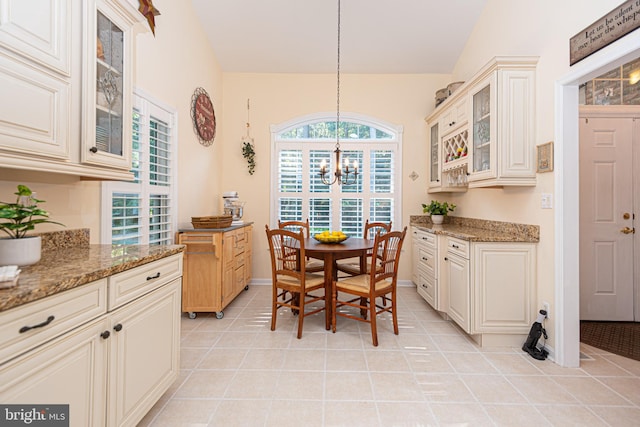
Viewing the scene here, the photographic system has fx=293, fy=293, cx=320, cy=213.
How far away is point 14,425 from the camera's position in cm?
90

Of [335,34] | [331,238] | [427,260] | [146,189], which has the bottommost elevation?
[427,260]

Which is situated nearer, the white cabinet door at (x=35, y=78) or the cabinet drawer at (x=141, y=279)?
the white cabinet door at (x=35, y=78)

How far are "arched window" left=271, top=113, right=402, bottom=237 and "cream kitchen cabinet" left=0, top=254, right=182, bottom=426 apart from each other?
2958 millimetres

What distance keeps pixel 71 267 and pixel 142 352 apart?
0.54 meters

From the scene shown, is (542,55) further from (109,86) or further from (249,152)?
(249,152)

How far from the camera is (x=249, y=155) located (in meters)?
4.45

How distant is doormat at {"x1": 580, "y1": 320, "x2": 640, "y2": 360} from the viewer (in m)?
2.49

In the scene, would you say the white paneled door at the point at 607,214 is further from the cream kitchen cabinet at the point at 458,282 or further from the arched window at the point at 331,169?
the arched window at the point at 331,169

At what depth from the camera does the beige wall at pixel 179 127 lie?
1730 mm

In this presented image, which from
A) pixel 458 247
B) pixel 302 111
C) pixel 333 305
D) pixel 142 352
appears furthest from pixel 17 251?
pixel 302 111

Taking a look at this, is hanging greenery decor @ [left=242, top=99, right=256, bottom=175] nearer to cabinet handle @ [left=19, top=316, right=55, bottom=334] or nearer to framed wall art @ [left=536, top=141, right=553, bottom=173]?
framed wall art @ [left=536, top=141, right=553, bottom=173]

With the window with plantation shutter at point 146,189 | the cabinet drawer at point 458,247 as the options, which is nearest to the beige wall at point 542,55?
the cabinet drawer at point 458,247

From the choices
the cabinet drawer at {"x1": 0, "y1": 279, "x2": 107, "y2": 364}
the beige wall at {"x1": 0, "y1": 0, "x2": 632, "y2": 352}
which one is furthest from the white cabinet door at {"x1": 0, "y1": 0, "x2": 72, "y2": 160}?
the cabinet drawer at {"x1": 0, "y1": 279, "x2": 107, "y2": 364}

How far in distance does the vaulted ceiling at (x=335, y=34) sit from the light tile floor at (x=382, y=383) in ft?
11.9
